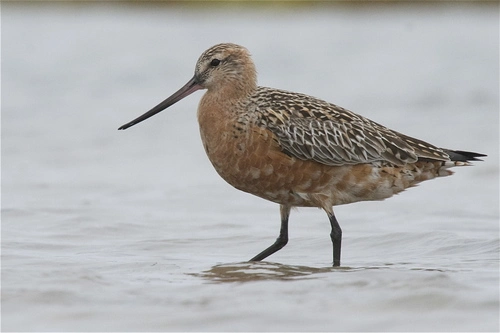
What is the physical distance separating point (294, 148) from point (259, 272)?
952 mm

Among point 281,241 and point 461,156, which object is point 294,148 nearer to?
point 281,241

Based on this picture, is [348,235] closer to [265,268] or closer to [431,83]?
[265,268]

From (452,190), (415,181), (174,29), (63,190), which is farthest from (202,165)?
(174,29)

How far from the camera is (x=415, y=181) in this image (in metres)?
7.85

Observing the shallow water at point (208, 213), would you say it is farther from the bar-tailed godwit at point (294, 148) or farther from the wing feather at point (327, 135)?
the wing feather at point (327, 135)

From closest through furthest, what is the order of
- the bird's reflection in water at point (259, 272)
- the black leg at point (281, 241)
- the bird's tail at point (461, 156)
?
1. the bird's reflection in water at point (259, 272)
2. the black leg at point (281, 241)
3. the bird's tail at point (461, 156)

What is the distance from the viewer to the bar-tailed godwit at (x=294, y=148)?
24.0 ft

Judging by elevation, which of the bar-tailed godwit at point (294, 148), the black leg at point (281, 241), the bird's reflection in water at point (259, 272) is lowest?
the bird's reflection in water at point (259, 272)

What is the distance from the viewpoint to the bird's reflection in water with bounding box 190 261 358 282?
6.75m

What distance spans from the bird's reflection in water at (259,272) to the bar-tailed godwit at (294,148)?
275 mm

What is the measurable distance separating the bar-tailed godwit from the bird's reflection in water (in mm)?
275

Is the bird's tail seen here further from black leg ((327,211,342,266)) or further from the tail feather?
black leg ((327,211,342,266))

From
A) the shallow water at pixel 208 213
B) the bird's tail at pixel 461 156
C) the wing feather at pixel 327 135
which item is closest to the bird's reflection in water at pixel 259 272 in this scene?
the shallow water at pixel 208 213

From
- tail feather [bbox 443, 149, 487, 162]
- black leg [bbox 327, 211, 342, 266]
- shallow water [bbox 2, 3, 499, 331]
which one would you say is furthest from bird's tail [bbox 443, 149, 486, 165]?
black leg [bbox 327, 211, 342, 266]
